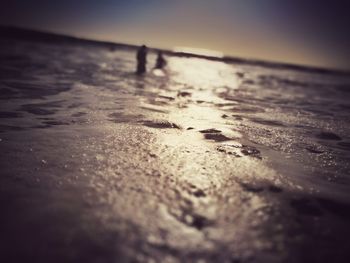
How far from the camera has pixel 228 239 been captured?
5.72ft

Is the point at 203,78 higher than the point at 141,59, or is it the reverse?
the point at 141,59

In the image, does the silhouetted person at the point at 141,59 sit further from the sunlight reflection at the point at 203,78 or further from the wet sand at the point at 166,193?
the wet sand at the point at 166,193

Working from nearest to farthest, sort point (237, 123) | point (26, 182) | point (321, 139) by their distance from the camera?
1. point (26, 182)
2. point (321, 139)
3. point (237, 123)

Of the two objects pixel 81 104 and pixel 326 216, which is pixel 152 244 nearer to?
pixel 326 216

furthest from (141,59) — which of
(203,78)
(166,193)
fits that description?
(166,193)

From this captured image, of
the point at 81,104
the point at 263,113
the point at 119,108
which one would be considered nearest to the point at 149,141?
the point at 119,108

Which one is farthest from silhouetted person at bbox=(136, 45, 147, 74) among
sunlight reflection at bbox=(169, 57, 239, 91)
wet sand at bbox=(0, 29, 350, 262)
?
wet sand at bbox=(0, 29, 350, 262)

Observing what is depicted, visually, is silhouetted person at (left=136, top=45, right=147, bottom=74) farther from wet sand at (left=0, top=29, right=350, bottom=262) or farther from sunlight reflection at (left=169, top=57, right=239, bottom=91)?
wet sand at (left=0, top=29, right=350, bottom=262)

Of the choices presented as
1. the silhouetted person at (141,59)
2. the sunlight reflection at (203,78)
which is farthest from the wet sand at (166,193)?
the silhouetted person at (141,59)

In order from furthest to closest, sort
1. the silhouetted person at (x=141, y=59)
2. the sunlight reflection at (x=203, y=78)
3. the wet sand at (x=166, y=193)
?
the silhouetted person at (x=141, y=59)
the sunlight reflection at (x=203, y=78)
the wet sand at (x=166, y=193)

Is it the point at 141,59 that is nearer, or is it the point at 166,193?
the point at 166,193

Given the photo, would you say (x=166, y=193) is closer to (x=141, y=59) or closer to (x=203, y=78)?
(x=141, y=59)

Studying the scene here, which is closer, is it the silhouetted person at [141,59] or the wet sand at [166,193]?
the wet sand at [166,193]

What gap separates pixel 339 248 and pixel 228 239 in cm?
72
